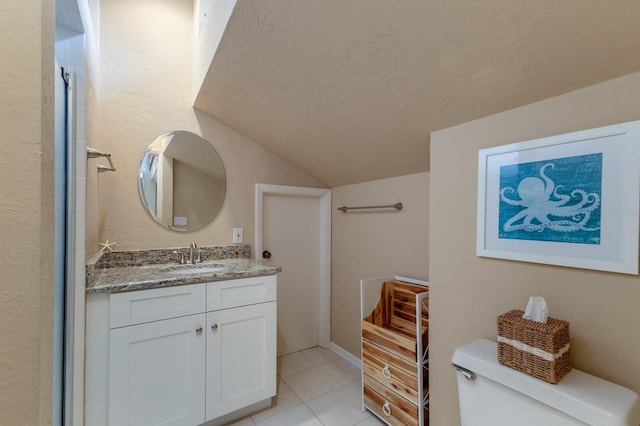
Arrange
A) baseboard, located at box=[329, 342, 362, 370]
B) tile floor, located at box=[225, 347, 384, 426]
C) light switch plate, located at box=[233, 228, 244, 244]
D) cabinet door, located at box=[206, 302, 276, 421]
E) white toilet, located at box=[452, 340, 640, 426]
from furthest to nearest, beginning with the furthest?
baseboard, located at box=[329, 342, 362, 370] → light switch plate, located at box=[233, 228, 244, 244] → tile floor, located at box=[225, 347, 384, 426] → cabinet door, located at box=[206, 302, 276, 421] → white toilet, located at box=[452, 340, 640, 426]

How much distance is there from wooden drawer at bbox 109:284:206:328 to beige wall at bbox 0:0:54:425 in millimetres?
859

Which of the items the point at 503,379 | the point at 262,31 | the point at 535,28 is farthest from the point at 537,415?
the point at 262,31

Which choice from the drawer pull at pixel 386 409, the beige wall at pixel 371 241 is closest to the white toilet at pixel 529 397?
the drawer pull at pixel 386 409

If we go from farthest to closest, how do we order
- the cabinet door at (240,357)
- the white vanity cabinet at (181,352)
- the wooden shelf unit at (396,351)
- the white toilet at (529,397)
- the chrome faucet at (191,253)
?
the chrome faucet at (191,253), the cabinet door at (240,357), the wooden shelf unit at (396,351), the white vanity cabinet at (181,352), the white toilet at (529,397)

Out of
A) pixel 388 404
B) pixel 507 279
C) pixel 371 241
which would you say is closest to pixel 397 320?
pixel 388 404

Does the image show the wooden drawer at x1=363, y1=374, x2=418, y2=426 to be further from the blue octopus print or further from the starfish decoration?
the starfish decoration

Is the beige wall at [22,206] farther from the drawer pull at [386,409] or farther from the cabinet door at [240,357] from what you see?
the drawer pull at [386,409]

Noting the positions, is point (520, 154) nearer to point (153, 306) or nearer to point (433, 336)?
point (433, 336)

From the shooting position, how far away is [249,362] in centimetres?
174

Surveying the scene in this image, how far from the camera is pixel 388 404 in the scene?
5.38ft

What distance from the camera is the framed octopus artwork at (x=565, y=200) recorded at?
86cm

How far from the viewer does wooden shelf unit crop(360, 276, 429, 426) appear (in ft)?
4.91

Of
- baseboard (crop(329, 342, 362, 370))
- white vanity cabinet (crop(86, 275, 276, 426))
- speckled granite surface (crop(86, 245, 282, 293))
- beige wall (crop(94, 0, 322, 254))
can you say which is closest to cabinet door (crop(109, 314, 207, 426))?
white vanity cabinet (crop(86, 275, 276, 426))

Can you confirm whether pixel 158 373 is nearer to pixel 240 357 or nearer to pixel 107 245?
pixel 240 357
